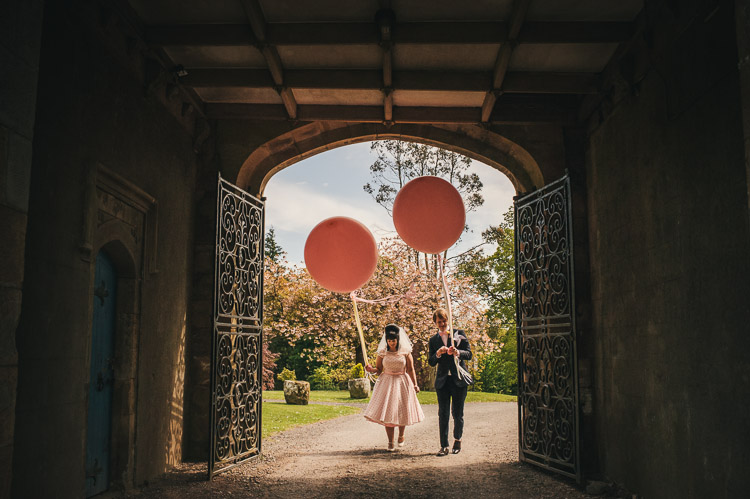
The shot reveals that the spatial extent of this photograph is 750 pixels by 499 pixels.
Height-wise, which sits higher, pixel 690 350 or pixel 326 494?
pixel 690 350

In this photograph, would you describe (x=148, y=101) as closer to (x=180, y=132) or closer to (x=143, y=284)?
(x=180, y=132)

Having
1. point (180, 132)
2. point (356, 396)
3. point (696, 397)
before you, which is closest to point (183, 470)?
point (180, 132)

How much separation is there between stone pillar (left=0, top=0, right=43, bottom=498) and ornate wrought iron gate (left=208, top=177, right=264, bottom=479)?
327 cm

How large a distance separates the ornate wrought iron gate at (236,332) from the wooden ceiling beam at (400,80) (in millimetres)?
1147

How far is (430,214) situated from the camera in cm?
657

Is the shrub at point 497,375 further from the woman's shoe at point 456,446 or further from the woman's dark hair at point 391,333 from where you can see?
the woman's dark hair at point 391,333

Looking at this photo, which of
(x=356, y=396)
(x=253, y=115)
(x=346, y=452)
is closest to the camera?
(x=253, y=115)

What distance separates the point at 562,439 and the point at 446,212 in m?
2.70

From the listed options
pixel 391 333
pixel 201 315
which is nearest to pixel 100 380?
pixel 201 315

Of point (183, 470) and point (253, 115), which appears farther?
point (253, 115)

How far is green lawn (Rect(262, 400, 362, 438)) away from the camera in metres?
11.4

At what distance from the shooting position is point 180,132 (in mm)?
6969

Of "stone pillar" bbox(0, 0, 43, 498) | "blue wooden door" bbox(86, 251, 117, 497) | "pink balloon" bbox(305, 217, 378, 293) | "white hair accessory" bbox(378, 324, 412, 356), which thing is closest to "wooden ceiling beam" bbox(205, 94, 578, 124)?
"pink balloon" bbox(305, 217, 378, 293)

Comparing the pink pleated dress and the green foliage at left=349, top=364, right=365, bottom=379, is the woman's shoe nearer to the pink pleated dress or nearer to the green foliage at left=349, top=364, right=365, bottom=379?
the pink pleated dress
